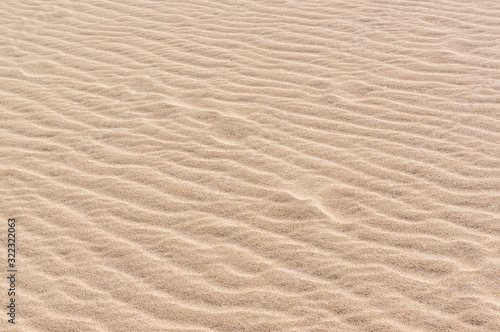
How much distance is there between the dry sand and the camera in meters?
3.30

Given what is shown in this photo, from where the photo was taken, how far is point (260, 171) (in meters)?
4.33

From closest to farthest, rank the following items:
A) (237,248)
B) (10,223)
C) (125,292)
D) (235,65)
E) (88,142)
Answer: (125,292)
(237,248)
(10,223)
(88,142)
(235,65)

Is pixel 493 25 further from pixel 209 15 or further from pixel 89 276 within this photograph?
pixel 89 276

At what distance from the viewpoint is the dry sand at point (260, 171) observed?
3297 mm

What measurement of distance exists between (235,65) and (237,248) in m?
2.72

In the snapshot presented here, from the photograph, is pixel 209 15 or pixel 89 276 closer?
pixel 89 276

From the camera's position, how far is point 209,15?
23.2 ft

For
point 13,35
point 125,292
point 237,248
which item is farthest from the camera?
point 13,35

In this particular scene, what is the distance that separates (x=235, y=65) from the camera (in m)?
5.86

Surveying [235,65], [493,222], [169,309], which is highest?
[235,65]

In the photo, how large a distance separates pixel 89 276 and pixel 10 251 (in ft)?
2.15

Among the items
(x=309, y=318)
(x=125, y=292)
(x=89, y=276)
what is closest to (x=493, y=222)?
(x=309, y=318)

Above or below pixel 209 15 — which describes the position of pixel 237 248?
below

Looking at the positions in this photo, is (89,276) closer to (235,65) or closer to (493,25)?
(235,65)
